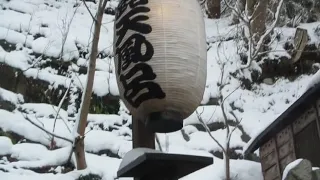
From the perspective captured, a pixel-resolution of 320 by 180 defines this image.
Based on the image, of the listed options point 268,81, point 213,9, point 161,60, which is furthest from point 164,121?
point 213,9

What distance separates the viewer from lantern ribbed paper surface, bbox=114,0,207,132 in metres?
2.46

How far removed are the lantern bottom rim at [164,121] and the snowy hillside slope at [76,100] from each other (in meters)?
4.67

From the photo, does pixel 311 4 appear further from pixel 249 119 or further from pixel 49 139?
pixel 49 139

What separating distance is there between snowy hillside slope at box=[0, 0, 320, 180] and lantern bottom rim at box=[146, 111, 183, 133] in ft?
15.3

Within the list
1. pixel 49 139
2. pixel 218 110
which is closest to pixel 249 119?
pixel 218 110

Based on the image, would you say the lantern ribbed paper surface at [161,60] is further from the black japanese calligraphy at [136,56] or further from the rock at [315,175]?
the rock at [315,175]

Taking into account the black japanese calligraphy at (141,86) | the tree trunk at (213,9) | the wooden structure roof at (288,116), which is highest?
the tree trunk at (213,9)

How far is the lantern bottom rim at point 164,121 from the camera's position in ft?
8.03

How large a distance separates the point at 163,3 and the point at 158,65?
1.52 ft

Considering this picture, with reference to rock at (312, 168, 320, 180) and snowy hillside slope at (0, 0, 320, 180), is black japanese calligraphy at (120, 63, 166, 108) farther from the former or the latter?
snowy hillside slope at (0, 0, 320, 180)

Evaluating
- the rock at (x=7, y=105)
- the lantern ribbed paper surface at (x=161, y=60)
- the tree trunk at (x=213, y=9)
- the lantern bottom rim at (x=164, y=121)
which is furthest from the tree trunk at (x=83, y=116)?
the tree trunk at (x=213, y=9)

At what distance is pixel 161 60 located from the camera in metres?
2.50

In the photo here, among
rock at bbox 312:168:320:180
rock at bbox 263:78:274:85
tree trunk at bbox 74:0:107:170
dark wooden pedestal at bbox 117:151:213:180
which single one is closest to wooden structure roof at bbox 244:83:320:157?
rock at bbox 312:168:320:180

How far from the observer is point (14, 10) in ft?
39.5
